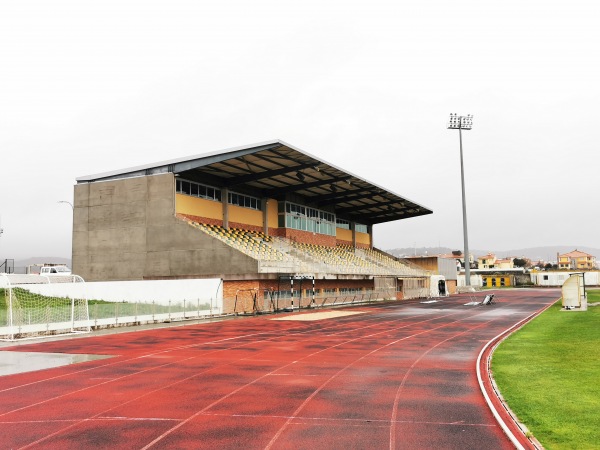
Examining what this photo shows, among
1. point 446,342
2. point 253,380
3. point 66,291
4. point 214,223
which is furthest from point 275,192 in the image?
point 253,380

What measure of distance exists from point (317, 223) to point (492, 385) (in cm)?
4749

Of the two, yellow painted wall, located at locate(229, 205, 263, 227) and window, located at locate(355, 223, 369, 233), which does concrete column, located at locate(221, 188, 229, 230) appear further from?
window, located at locate(355, 223, 369, 233)

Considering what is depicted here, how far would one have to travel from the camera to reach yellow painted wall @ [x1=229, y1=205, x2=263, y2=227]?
153 feet

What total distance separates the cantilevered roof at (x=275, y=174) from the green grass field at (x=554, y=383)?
23.4 meters

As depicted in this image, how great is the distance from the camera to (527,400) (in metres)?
10.6

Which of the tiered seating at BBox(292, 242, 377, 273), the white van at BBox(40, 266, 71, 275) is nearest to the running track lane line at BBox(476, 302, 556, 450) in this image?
the tiered seating at BBox(292, 242, 377, 273)

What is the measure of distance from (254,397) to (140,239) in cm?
3156

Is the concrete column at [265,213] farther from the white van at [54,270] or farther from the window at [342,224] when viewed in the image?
the white van at [54,270]

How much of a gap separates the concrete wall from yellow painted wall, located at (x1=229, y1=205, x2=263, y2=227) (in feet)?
25.6

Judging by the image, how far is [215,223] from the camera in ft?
145

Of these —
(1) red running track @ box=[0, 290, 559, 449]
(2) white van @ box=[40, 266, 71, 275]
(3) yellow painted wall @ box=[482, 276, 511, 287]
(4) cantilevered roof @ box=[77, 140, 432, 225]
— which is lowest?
(3) yellow painted wall @ box=[482, 276, 511, 287]

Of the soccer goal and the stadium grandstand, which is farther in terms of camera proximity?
the stadium grandstand

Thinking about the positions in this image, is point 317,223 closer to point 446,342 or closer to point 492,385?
point 446,342

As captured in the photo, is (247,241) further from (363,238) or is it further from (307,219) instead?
(363,238)
